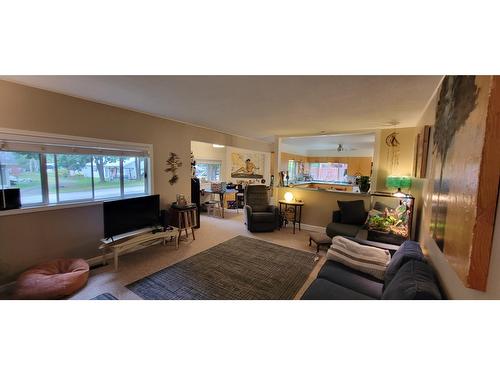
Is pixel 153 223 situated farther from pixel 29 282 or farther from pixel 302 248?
pixel 302 248

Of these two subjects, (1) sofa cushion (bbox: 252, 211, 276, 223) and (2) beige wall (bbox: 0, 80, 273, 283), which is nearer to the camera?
(2) beige wall (bbox: 0, 80, 273, 283)

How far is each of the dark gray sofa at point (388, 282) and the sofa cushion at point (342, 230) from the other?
133 centimetres

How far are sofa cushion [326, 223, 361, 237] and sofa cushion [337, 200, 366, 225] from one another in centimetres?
14

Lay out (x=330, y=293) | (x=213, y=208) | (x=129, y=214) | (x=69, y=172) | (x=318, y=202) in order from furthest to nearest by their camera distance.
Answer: (x=213, y=208)
(x=318, y=202)
(x=129, y=214)
(x=69, y=172)
(x=330, y=293)

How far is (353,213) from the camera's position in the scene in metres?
3.76

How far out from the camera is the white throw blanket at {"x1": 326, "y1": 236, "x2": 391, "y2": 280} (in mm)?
1984

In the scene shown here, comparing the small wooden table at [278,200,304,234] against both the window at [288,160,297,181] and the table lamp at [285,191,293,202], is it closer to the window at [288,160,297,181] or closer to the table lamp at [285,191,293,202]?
the table lamp at [285,191,293,202]

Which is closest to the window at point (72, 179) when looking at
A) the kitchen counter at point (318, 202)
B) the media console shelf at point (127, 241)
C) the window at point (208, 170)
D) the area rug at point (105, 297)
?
the media console shelf at point (127, 241)

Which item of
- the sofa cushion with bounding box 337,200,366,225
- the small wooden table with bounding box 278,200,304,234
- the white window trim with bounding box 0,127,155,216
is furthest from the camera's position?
the small wooden table with bounding box 278,200,304,234

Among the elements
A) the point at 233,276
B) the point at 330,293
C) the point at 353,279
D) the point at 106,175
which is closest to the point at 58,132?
the point at 106,175

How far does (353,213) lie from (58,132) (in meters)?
4.65

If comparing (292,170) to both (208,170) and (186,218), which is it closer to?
(208,170)

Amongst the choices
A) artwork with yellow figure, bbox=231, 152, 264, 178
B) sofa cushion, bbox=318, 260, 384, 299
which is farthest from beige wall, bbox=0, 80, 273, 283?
artwork with yellow figure, bbox=231, 152, 264, 178
